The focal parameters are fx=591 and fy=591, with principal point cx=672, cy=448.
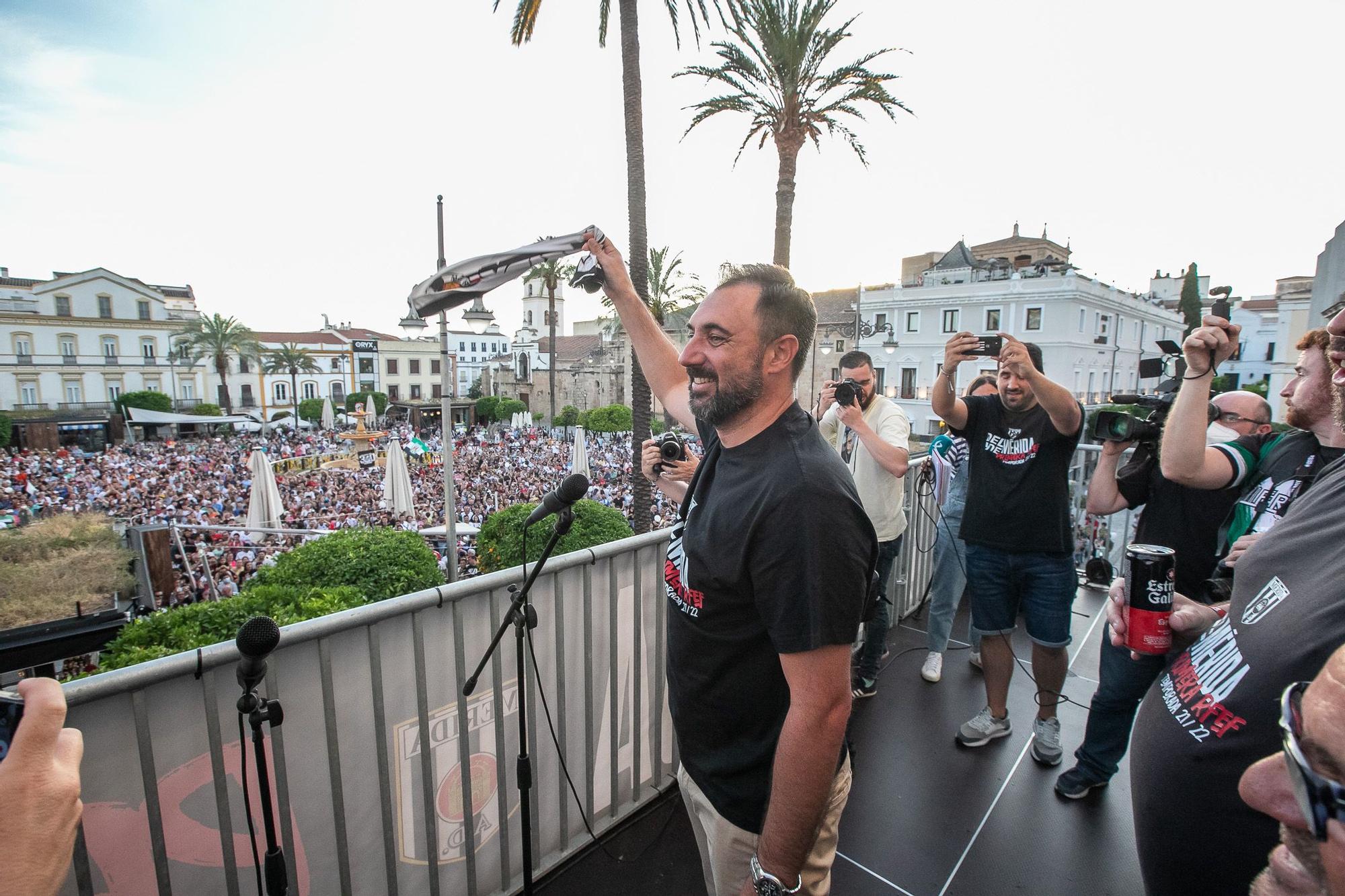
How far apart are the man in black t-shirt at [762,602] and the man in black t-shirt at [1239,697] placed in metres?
0.81

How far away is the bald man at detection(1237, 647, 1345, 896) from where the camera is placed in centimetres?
70

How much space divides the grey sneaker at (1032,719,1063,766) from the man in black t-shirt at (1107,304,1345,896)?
172 cm

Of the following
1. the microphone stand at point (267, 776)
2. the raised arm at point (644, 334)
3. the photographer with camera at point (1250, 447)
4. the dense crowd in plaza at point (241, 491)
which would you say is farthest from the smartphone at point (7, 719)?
the dense crowd in plaza at point (241, 491)

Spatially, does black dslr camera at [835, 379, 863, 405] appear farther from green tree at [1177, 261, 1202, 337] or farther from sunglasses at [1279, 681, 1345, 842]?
green tree at [1177, 261, 1202, 337]

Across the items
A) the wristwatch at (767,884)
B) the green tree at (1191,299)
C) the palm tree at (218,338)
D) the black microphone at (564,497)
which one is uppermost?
the green tree at (1191,299)

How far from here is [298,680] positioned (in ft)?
5.75

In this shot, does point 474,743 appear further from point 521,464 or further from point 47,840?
point 521,464

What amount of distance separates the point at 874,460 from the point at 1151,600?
1.99m

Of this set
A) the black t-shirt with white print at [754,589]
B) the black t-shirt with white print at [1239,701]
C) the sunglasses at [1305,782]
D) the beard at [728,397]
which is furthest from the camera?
the beard at [728,397]

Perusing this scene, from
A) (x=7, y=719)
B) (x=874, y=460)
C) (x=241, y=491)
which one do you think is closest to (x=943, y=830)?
(x=874, y=460)

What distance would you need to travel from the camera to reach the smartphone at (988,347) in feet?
9.72

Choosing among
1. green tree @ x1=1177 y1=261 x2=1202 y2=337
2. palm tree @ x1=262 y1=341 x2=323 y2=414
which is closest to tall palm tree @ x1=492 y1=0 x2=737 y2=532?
green tree @ x1=1177 y1=261 x2=1202 y2=337

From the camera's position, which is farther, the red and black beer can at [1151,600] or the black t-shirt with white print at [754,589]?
the red and black beer can at [1151,600]

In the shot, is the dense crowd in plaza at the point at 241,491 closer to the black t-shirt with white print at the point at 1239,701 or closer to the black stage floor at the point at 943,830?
the black stage floor at the point at 943,830
